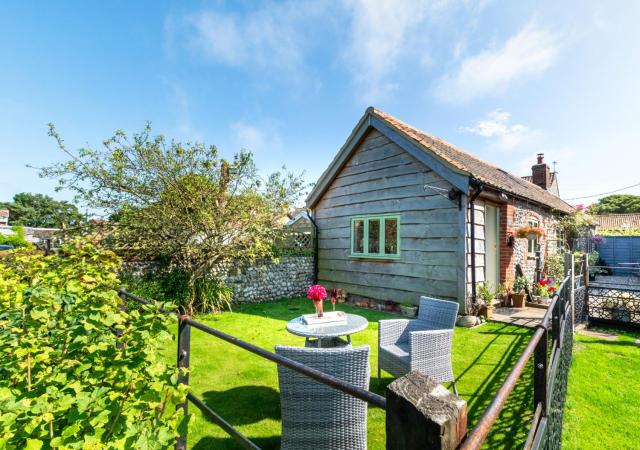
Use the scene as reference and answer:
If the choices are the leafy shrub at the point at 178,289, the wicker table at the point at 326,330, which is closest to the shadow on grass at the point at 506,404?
the wicker table at the point at 326,330

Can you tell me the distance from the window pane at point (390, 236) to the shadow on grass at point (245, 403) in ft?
18.1

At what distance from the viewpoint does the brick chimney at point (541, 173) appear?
1588 centimetres

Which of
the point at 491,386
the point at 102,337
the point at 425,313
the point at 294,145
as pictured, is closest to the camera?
the point at 102,337

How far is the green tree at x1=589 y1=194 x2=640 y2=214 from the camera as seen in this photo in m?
45.4

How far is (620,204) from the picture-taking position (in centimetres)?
4791

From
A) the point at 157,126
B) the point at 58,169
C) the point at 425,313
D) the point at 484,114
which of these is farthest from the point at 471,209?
the point at 58,169

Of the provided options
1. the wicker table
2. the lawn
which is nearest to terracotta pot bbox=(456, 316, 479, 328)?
the lawn

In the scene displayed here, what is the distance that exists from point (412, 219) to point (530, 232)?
11.3ft

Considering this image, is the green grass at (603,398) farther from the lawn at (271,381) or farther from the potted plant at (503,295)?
the potted plant at (503,295)

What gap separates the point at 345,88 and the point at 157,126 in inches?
249

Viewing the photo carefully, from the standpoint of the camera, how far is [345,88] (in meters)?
10.4

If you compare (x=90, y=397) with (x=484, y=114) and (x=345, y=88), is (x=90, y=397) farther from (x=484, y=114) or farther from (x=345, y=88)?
(x=484, y=114)

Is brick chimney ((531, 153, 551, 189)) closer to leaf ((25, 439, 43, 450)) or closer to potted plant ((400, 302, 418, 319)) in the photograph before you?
potted plant ((400, 302, 418, 319))

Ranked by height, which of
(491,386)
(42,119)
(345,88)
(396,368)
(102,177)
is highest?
(345,88)
